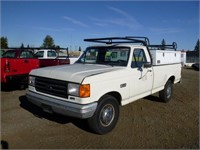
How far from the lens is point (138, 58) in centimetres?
593

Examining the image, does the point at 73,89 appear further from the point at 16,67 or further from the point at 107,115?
the point at 16,67

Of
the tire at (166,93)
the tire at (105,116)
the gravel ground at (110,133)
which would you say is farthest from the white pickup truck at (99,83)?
the tire at (166,93)

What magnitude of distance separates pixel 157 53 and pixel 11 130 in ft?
17.9

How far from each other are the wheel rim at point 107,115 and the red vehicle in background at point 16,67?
491cm

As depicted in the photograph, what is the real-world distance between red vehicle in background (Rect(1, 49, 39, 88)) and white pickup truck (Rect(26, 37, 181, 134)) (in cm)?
330

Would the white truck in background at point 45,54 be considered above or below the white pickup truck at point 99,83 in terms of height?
above

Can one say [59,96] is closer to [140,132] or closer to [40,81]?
[40,81]

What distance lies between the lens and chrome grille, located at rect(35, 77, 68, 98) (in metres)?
4.43

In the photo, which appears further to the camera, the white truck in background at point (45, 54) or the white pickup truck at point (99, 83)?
the white truck in background at point (45, 54)

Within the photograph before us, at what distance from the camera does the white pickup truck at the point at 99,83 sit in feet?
13.9

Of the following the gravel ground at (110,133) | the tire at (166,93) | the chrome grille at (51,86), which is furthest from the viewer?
the tire at (166,93)

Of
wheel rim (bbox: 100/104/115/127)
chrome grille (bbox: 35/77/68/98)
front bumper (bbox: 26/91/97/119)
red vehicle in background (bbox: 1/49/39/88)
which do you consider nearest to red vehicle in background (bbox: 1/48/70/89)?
red vehicle in background (bbox: 1/49/39/88)

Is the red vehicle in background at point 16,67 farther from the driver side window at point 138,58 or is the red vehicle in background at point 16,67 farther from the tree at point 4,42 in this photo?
the tree at point 4,42

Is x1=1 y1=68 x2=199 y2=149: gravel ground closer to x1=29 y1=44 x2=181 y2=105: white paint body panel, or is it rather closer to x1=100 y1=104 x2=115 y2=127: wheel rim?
x1=100 y1=104 x2=115 y2=127: wheel rim
